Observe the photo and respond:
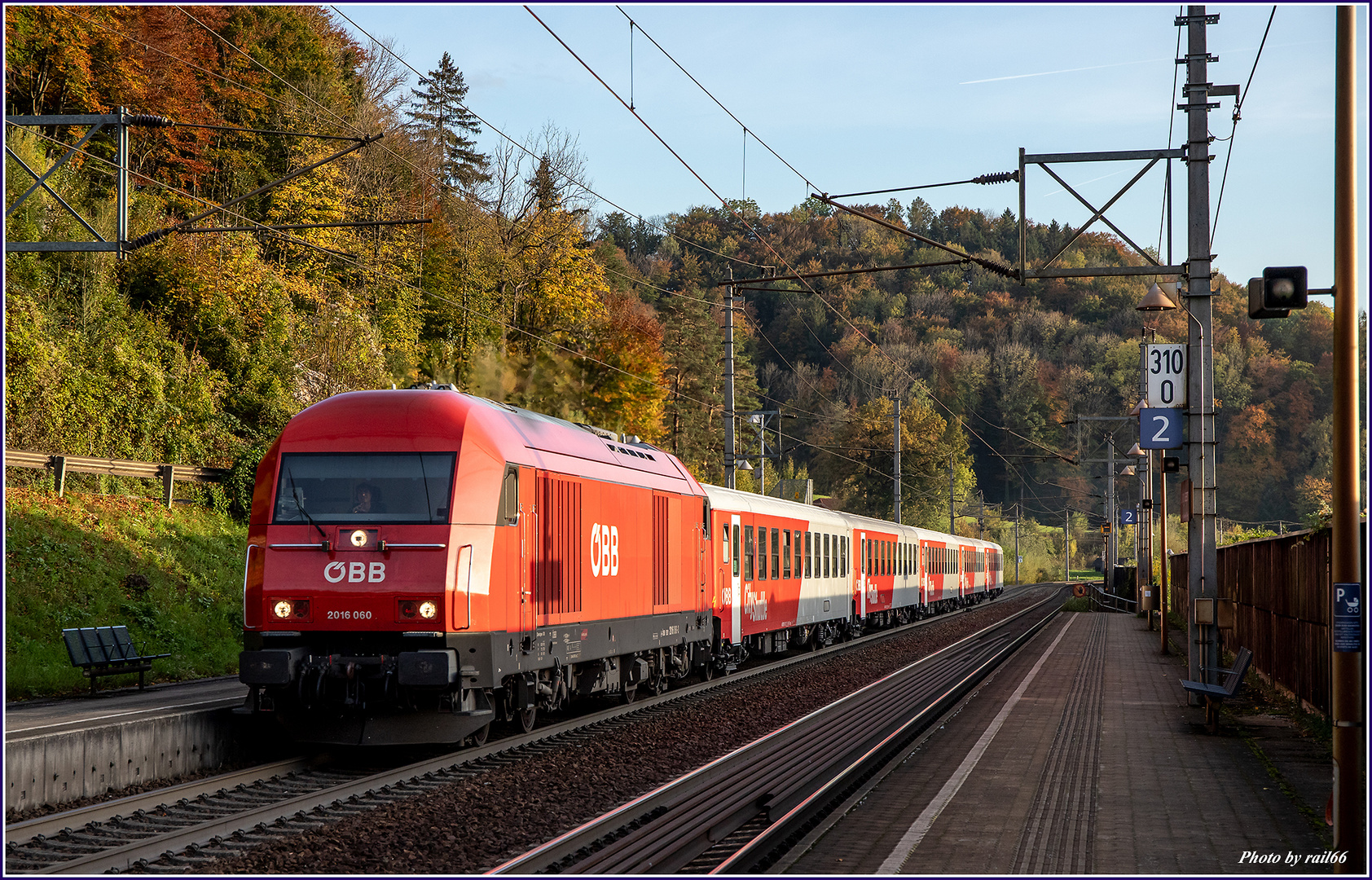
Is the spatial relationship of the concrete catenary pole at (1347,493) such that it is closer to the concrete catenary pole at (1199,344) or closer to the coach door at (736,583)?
the concrete catenary pole at (1199,344)

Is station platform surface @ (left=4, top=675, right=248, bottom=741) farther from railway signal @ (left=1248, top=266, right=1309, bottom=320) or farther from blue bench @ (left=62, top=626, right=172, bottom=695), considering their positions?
railway signal @ (left=1248, top=266, right=1309, bottom=320)

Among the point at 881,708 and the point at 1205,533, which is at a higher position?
the point at 1205,533

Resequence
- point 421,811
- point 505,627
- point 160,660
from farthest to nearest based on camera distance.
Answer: point 160,660 < point 505,627 < point 421,811

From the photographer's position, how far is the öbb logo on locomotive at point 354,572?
1081 centimetres

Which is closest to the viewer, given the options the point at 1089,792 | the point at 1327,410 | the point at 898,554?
the point at 1089,792

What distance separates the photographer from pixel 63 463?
23.3 meters

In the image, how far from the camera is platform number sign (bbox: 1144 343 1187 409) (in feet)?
53.8

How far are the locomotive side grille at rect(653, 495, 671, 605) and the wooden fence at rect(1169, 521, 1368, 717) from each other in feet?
23.1

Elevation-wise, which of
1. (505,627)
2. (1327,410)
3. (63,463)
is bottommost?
(505,627)

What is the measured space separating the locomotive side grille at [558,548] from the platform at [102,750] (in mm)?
3282

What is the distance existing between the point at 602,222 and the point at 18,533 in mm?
42163

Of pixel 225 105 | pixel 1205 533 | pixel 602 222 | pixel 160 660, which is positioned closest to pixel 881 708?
pixel 1205 533

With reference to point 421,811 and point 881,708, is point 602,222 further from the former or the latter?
point 421,811

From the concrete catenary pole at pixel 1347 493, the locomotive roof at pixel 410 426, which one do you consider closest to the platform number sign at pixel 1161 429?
the locomotive roof at pixel 410 426
